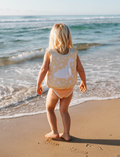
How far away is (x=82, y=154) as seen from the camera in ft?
7.23

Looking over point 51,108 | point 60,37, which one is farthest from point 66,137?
point 60,37

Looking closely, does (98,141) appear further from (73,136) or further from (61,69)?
(61,69)

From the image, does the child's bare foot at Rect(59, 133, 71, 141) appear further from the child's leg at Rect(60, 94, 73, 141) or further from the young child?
the young child

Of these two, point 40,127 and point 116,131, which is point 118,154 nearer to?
point 116,131

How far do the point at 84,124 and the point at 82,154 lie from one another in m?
0.79

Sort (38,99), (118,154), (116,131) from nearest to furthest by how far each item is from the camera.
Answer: (118,154) < (116,131) < (38,99)

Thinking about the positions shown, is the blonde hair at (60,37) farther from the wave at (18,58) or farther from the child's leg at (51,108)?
the wave at (18,58)

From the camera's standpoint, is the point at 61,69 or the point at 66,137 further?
the point at 66,137

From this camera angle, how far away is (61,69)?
2.28 metres

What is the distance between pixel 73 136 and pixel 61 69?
101 centimetres

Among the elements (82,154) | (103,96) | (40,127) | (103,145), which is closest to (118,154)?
(103,145)

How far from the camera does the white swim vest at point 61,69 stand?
88.2 inches

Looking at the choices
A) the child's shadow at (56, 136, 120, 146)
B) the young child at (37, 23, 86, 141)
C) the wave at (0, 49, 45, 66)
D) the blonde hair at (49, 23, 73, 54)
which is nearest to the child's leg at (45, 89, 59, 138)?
the young child at (37, 23, 86, 141)

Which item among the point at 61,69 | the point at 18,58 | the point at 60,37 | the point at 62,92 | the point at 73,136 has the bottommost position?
the point at 73,136
